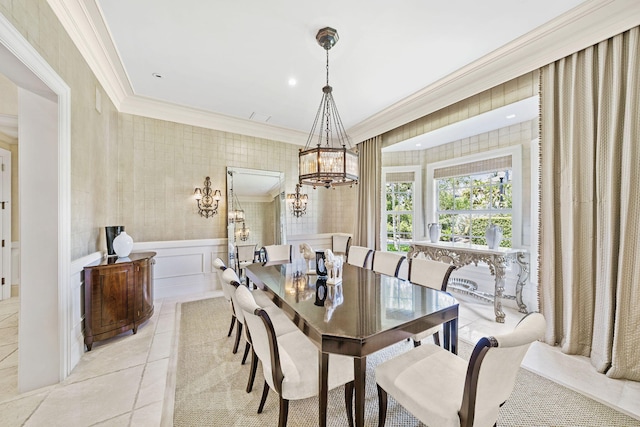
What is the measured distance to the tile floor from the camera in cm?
162

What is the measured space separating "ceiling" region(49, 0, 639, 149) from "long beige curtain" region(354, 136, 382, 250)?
99cm

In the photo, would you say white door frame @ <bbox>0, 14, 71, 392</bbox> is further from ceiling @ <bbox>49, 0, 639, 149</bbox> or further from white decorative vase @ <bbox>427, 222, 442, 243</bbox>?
white decorative vase @ <bbox>427, 222, 442, 243</bbox>

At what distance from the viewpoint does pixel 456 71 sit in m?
2.96

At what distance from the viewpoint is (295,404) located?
170cm

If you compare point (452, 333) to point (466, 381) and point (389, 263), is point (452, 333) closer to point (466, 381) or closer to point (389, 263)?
point (466, 381)

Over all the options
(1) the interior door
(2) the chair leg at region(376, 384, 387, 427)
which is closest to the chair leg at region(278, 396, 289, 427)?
(2) the chair leg at region(376, 384, 387, 427)

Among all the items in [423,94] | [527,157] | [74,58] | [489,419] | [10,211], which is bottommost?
[489,419]

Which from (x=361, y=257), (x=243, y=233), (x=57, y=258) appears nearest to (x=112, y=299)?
(x=57, y=258)

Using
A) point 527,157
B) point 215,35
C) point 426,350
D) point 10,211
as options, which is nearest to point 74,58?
point 215,35

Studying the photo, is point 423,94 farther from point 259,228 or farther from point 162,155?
point 162,155

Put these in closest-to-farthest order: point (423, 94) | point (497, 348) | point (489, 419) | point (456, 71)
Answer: point (497, 348) < point (489, 419) < point (456, 71) < point (423, 94)

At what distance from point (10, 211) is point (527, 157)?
25.0ft

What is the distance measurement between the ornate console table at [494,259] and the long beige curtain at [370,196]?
1014 mm

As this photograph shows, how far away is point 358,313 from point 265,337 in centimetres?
58
